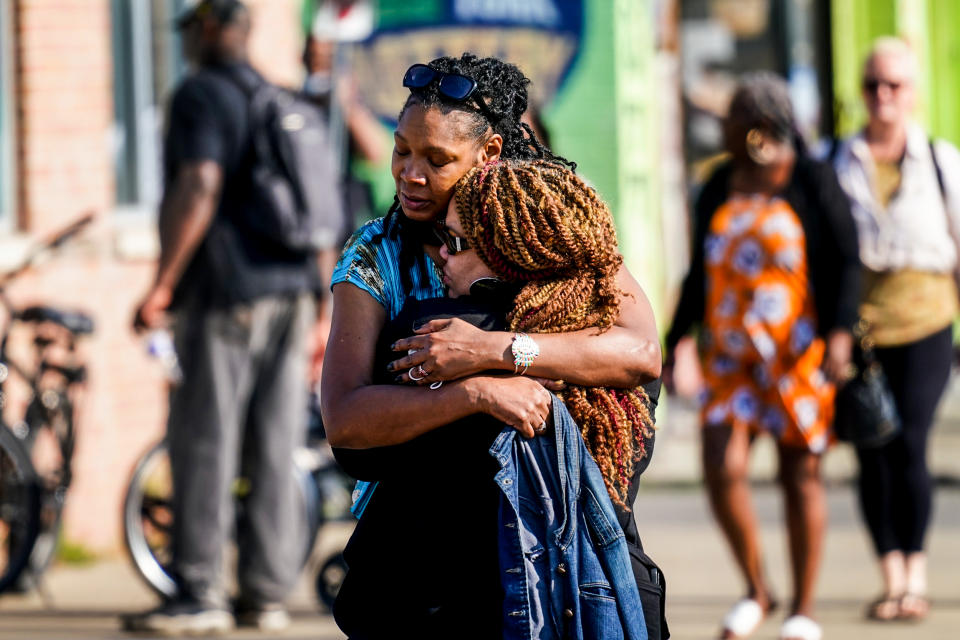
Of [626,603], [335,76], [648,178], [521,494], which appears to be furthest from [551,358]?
[648,178]

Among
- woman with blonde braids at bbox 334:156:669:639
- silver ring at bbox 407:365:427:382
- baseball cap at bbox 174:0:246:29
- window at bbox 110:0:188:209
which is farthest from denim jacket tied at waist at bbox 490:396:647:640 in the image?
window at bbox 110:0:188:209

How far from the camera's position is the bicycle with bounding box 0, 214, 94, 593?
6863 mm

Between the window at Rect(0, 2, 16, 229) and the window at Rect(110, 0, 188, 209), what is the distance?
2.35 ft

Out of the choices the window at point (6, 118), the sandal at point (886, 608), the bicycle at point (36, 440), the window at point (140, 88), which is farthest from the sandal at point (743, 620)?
the window at point (140, 88)

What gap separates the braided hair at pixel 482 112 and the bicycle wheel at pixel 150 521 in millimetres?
3834

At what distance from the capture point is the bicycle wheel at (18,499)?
22.5 feet

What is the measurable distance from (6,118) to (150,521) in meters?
2.26

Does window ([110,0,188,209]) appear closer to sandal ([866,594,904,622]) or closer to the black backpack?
the black backpack

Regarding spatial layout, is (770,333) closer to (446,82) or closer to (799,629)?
(799,629)

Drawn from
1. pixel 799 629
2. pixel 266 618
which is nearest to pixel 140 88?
pixel 266 618

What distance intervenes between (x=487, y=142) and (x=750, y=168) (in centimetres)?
342

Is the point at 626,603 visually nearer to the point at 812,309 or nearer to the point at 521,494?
the point at 521,494

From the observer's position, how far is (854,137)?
7.17 metres

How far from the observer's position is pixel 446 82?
3.18m
